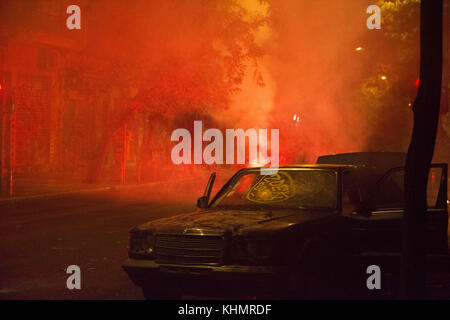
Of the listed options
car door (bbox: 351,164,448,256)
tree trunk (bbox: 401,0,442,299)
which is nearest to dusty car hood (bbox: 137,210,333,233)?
car door (bbox: 351,164,448,256)

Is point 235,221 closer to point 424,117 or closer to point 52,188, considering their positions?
point 424,117

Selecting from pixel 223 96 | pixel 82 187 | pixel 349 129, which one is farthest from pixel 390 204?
pixel 349 129

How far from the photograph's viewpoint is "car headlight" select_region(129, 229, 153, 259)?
637cm

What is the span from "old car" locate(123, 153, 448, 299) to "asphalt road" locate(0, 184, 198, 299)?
1.12 metres

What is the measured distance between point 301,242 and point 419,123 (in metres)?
1.68

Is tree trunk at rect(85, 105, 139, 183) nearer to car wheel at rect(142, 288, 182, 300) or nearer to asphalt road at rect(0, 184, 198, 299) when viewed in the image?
asphalt road at rect(0, 184, 198, 299)

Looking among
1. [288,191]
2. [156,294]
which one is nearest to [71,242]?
[156,294]

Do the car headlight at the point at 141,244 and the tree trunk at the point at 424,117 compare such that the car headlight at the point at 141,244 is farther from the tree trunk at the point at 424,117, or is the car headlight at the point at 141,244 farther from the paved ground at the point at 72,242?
the tree trunk at the point at 424,117

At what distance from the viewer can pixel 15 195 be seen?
20.6m

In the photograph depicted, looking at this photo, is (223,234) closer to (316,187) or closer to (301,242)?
(301,242)

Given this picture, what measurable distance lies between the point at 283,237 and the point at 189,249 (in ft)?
2.78

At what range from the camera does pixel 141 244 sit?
6457 millimetres

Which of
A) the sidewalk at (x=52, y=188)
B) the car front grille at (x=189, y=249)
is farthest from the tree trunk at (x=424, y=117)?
the sidewalk at (x=52, y=188)
